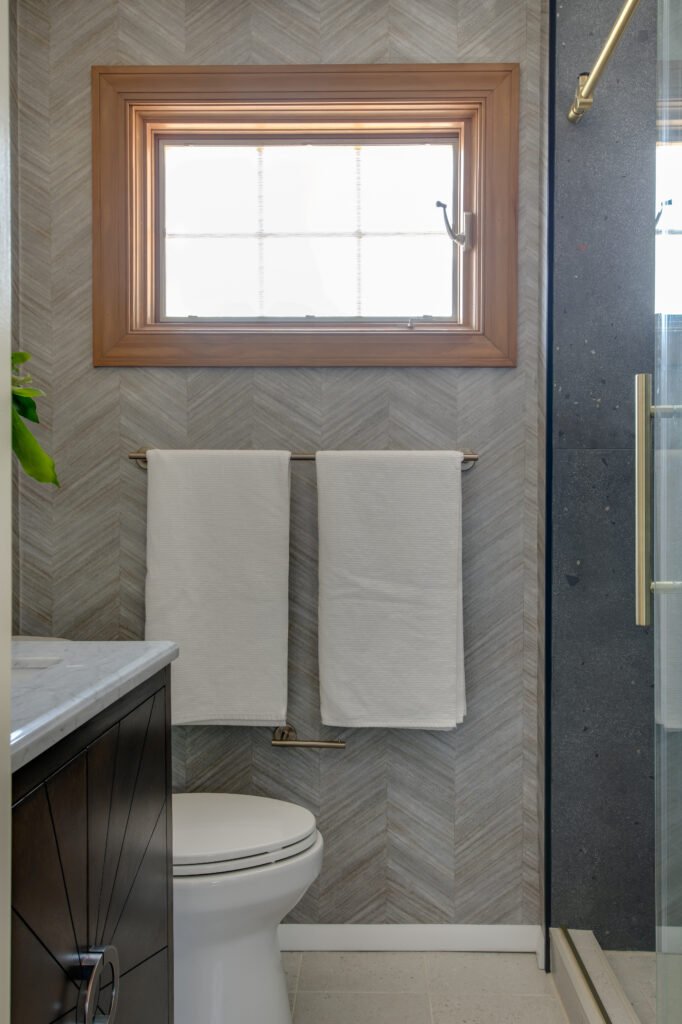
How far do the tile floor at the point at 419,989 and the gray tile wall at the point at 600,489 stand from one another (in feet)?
0.59

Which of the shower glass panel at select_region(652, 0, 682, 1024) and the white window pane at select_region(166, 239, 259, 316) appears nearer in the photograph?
the shower glass panel at select_region(652, 0, 682, 1024)

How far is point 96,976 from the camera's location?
760 mm

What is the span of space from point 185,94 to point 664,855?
1787 millimetres

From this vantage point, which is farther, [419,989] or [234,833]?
[419,989]

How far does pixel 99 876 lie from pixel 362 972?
119 cm

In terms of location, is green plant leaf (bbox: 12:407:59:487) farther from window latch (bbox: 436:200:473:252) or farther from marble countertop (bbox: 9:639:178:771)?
window latch (bbox: 436:200:473:252)

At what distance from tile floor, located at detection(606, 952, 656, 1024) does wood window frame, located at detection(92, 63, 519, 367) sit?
1.21 metres

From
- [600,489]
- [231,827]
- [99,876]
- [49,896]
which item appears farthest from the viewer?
[600,489]

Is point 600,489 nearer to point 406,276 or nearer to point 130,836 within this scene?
point 406,276

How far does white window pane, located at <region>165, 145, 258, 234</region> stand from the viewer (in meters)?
1.98

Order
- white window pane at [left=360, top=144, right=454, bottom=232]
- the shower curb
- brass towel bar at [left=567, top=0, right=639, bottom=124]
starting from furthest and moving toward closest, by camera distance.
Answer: white window pane at [left=360, top=144, right=454, bottom=232], the shower curb, brass towel bar at [left=567, top=0, right=639, bottom=124]

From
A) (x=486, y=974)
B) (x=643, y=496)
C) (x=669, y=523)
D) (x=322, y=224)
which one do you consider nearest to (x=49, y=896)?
(x=669, y=523)

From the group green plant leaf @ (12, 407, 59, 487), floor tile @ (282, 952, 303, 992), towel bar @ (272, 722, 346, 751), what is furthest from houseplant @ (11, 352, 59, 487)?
floor tile @ (282, 952, 303, 992)

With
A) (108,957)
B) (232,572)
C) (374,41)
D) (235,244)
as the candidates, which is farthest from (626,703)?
(374,41)
